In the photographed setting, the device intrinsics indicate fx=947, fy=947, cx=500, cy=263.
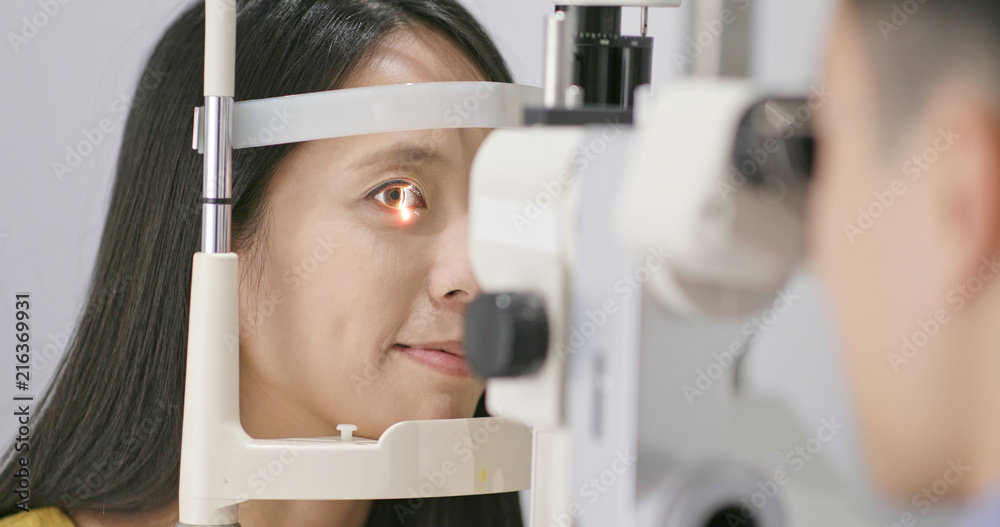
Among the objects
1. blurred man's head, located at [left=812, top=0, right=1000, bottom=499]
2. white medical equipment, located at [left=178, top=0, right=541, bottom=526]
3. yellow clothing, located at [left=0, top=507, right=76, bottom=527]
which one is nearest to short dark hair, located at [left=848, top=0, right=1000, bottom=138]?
blurred man's head, located at [left=812, top=0, right=1000, bottom=499]

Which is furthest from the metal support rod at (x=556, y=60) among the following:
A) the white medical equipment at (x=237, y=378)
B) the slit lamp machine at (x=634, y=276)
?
the white medical equipment at (x=237, y=378)

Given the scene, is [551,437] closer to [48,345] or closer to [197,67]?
[197,67]

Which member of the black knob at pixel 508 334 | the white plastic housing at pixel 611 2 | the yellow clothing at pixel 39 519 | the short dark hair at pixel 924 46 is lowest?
the yellow clothing at pixel 39 519

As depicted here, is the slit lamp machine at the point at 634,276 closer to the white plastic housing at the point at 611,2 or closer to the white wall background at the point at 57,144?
the white plastic housing at the point at 611,2

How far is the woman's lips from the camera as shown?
3.34ft

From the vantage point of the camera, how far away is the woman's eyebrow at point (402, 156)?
984mm

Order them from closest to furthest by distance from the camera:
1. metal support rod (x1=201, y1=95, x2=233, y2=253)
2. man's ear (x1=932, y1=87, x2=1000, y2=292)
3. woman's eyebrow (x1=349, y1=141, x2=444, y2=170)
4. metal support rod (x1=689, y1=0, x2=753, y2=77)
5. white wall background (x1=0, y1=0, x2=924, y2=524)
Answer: man's ear (x1=932, y1=87, x2=1000, y2=292)
metal support rod (x1=689, y1=0, x2=753, y2=77)
metal support rod (x1=201, y1=95, x2=233, y2=253)
woman's eyebrow (x1=349, y1=141, x2=444, y2=170)
white wall background (x1=0, y1=0, x2=924, y2=524)

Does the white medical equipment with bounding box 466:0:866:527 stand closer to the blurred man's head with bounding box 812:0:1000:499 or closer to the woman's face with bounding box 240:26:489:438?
the blurred man's head with bounding box 812:0:1000:499

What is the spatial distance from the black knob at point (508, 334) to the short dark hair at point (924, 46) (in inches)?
8.8

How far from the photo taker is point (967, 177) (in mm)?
326

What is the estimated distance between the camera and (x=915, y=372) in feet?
1.13

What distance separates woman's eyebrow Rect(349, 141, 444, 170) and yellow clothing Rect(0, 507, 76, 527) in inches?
21.7

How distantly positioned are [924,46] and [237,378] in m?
0.69

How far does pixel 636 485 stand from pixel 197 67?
2.65ft
